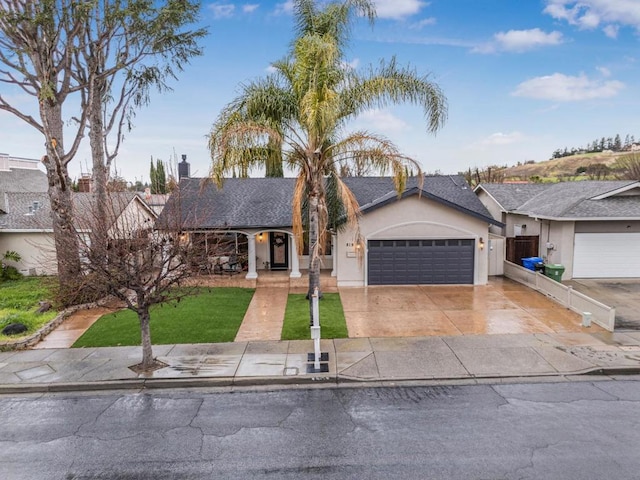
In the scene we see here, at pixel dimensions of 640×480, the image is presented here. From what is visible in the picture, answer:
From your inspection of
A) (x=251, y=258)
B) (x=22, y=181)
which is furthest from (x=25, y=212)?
(x=251, y=258)

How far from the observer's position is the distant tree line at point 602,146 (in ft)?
293

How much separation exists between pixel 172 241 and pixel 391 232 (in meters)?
10.3

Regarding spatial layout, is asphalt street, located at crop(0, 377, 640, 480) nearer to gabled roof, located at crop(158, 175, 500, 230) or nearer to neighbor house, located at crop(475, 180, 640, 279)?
gabled roof, located at crop(158, 175, 500, 230)

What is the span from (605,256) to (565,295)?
572cm

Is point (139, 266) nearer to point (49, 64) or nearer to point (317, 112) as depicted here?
point (317, 112)

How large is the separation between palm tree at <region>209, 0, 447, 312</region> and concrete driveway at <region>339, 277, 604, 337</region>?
2670mm

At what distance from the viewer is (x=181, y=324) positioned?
13.0 meters

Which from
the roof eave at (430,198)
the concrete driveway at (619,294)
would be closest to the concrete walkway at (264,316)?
the roof eave at (430,198)

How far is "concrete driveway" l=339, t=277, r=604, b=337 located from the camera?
12243mm

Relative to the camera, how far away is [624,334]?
1152 cm

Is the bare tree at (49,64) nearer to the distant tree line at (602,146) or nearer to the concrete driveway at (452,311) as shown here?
the concrete driveway at (452,311)

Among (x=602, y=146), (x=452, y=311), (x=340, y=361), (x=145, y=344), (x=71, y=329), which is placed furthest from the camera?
(x=602, y=146)

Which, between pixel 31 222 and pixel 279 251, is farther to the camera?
pixel 31 222

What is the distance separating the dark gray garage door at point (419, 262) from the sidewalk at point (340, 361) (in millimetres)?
6596
